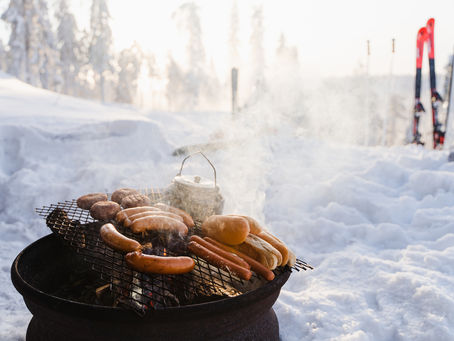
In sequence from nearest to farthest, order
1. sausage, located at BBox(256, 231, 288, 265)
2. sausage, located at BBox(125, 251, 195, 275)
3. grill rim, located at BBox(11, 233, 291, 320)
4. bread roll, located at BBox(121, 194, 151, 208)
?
1. grill rim, located at BBox(11, 233, 291, 320)
2. sausage, located at BBox(125, 251, 195, 275)
3. sausage, located at BBox(256, 231, 288, 265)
4. bread roll, located at BBox(121, 194, 151, 208)

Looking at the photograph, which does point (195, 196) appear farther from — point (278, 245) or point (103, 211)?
point (278, 245)

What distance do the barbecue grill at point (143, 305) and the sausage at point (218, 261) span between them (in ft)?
0.19

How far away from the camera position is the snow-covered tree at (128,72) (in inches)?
1728

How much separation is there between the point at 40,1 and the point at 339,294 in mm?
40728

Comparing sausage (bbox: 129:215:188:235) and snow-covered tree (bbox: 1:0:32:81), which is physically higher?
snow-covered tree (bbox: 1:0:32:81)

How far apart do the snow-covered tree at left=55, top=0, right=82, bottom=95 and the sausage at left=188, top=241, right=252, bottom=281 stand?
42988mm

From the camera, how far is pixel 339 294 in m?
3.34

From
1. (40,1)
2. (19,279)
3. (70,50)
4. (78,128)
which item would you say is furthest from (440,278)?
(70,50)

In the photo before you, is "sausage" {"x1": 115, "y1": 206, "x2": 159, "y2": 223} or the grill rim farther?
"sausage" {"x1": 115, "y1": 206, "x2": 159, "y2": 223}

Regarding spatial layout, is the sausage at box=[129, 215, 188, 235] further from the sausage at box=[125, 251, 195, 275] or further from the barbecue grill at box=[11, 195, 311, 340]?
the sausage at box=[125, 251, 195, 275]

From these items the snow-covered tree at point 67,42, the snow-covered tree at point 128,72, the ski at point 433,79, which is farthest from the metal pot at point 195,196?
the snow-covered tree at point 128,72

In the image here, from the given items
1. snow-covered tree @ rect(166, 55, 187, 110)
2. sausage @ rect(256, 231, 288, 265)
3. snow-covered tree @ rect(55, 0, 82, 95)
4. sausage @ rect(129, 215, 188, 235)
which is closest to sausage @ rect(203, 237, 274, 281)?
sausage @ rect(256, 231, 288, 265)

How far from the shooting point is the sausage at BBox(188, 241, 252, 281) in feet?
6.91

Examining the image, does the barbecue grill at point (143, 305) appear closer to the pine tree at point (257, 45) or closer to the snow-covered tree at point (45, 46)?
the snow-covered tree at point (45, 46)
